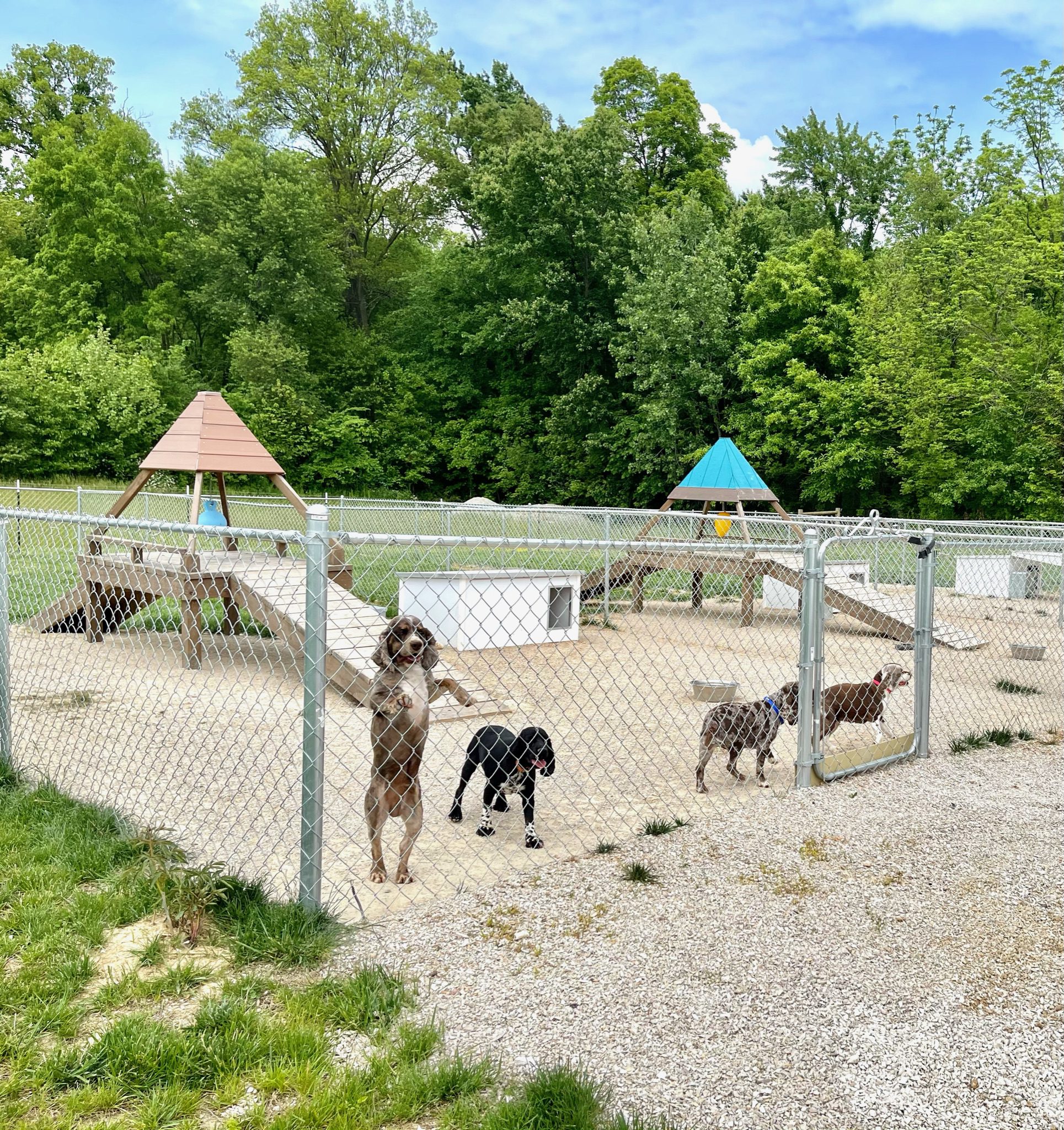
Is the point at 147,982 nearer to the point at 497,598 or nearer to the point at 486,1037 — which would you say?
the point at 486,1037

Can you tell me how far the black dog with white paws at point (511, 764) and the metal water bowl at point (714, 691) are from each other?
4.03 metres

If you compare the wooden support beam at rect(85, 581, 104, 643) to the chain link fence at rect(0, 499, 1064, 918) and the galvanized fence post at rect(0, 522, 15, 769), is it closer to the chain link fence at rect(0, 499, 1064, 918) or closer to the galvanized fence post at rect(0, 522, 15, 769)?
the chain link fence at rect(0, 499, 1064, 918)

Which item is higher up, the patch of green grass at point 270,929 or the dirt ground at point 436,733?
the patch of green grass at point 270,929

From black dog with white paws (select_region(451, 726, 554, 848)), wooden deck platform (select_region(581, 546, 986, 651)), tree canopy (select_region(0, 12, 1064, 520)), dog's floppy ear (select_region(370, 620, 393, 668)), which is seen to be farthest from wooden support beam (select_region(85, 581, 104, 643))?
tree canopy (select_region(0, 12, 1064, 520))

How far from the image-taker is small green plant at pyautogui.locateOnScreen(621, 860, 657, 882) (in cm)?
441

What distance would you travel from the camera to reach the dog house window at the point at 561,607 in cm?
1227

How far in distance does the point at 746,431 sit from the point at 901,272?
6803mm

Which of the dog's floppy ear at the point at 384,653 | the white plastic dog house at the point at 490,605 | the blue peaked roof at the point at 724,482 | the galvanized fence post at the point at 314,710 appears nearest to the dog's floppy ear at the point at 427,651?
the dog's floppy ear at the point at 384,653

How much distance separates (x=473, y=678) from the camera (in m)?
8.88

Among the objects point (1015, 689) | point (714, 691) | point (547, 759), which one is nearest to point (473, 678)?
point (714, 691)

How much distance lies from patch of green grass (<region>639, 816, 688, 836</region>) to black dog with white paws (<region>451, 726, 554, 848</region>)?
23.2 inches

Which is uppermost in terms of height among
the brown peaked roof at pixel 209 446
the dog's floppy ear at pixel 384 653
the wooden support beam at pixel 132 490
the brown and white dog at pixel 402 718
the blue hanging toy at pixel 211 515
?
the brown peaked roof at pixel 209 446

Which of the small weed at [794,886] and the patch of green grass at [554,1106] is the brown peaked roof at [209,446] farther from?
the patch of green grass at [554,1106]

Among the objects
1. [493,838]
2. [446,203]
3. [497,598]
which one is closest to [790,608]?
[497,598]
